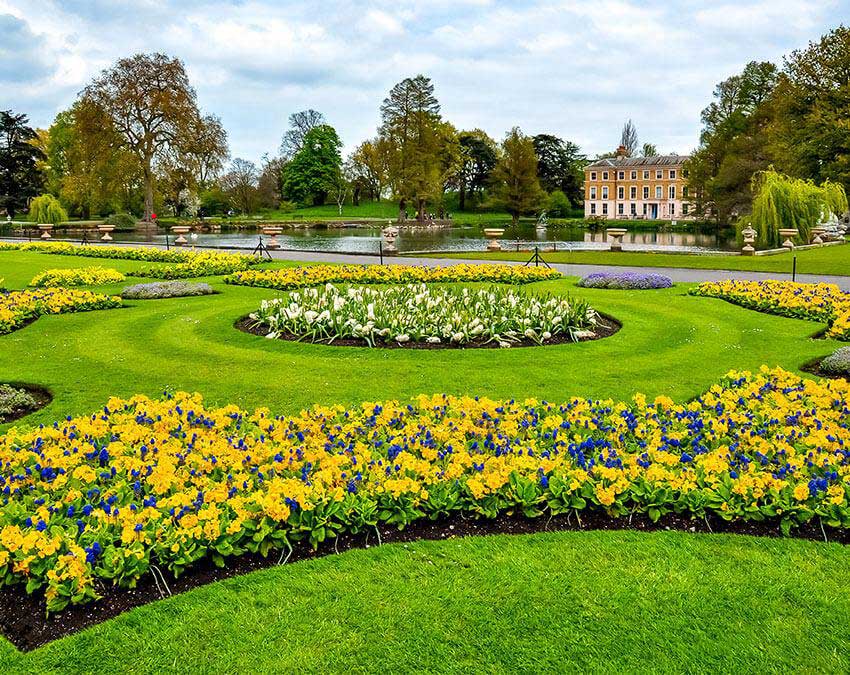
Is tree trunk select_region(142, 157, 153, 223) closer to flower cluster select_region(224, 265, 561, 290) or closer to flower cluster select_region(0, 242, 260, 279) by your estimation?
flower cluster select_region(0, 242, 260, 279)

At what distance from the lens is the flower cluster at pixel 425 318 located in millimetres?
9789

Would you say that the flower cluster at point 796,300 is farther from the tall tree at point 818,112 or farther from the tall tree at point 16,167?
the tall tree at point 16,167

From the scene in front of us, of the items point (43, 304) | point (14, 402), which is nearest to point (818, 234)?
point (43, 304)

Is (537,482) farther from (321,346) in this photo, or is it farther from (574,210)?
(574,210)

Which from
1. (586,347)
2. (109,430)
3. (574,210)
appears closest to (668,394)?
(586,347)

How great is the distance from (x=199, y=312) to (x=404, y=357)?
17.6ft

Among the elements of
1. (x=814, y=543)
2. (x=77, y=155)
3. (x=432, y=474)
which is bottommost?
(x=814, y=543)

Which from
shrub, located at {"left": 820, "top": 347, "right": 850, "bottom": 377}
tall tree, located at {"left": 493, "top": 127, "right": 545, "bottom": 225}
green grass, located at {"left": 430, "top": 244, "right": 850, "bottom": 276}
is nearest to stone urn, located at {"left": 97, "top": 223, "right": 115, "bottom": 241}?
green grass, located at {"left": 430, "top": 244, "right": 850, "bottom": 276}

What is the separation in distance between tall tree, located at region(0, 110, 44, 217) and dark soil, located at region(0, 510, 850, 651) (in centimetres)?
7897

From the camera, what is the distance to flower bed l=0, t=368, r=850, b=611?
3.83 meters

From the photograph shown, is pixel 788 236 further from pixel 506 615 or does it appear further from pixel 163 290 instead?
pixel 506 615

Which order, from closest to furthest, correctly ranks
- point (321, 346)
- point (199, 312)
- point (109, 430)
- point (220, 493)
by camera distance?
1. point (220, 493)
2. point (109, 430)
3. point (321, 346)
4. point (199, 312)

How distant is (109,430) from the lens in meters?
5.47

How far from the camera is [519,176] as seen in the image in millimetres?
76062
